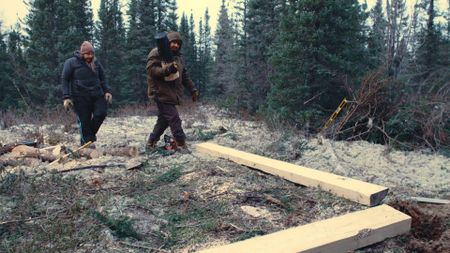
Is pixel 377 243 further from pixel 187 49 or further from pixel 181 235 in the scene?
pixel 187 49

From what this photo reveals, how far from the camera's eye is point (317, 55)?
13.0 meters

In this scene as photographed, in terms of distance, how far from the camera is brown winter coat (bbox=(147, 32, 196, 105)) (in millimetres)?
5695

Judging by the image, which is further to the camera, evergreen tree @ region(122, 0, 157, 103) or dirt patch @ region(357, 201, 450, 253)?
evergreen tree @ region(122, 0, 157, 103)

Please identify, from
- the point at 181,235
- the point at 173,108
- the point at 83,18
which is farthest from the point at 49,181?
the point at 83,18

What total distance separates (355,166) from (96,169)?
3.66 metres

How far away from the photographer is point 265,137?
7.69 metres

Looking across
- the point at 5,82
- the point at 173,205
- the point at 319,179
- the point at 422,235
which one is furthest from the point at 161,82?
the point at 5,82

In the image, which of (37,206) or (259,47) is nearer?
(37,206)

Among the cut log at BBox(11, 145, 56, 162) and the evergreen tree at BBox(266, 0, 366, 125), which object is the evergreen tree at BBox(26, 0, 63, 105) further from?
the cut log at BBox(11, 145, 56, 162)

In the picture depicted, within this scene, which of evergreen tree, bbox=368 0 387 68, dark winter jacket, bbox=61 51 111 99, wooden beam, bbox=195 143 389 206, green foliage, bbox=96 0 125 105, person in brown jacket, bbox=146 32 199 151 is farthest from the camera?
green foliage, bbox=96 0 125 105

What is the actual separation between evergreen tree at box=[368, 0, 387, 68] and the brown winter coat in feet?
37.3

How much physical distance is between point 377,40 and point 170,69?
1488 cm

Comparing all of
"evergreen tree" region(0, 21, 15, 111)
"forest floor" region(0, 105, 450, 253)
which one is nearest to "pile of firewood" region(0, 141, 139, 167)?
"forest floor" region(0, 105, 450, 253)

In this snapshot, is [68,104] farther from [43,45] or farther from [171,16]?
[171,16]
